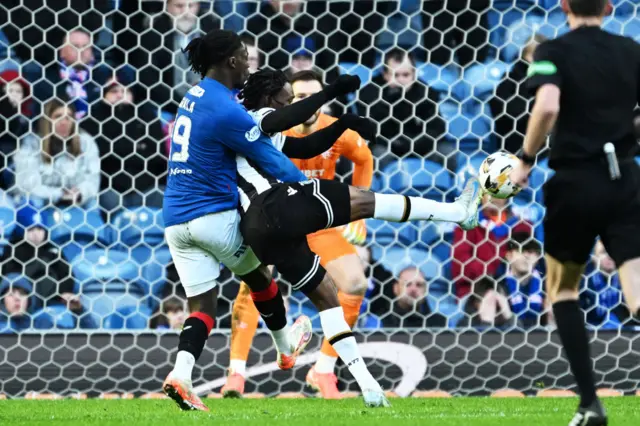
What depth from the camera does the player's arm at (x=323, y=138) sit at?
16.8 ft

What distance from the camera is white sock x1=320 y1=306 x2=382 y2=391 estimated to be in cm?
523

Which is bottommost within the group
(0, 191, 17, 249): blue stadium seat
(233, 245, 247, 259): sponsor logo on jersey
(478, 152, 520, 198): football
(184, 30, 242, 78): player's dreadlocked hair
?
(0, 191, 17, 249): blue stadium seat

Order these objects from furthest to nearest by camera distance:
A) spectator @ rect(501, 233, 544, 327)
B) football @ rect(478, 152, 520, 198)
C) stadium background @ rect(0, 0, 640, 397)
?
spectator @ rect(501, 233, 544, 327), stadium background @ rect(0, 0, 640, 397), football @ rect(478, 152, 520, 198)

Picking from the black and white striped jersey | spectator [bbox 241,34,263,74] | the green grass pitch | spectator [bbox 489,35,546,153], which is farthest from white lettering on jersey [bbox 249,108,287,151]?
spectator [bbox 489,35,546,153]

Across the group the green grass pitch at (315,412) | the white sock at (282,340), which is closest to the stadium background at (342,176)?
the green grass pitch at (315,412)

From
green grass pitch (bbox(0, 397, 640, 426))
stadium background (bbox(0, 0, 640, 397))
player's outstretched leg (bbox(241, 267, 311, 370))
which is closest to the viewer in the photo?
green grass pitch (bbox(0, 397, 640, 426))

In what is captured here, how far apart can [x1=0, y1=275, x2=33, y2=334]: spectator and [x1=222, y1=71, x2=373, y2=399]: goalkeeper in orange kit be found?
56.6 inches

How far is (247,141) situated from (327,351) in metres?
1.61

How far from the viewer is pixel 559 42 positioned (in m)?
3.85

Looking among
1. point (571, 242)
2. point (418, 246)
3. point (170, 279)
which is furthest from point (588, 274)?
point (571, 242)

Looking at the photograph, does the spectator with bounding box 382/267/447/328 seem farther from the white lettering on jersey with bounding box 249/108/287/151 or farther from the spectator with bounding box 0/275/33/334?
the spectator with bounding box 0/275/33/334

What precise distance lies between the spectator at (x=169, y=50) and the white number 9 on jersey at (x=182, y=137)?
193 cm

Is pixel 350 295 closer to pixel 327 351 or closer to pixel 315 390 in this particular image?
pixel 327 351

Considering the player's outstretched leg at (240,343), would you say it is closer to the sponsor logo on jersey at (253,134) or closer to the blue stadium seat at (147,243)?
the blue stadium seat at (147,243)
